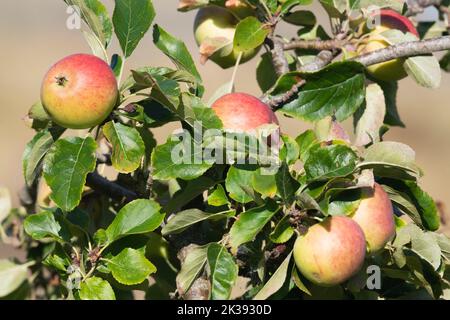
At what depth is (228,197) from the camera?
3.07 feet

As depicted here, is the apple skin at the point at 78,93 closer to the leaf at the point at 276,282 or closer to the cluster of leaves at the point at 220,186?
the cluster of leaves at the point at 220,186

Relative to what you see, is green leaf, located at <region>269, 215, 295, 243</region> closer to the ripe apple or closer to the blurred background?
the ripe apple

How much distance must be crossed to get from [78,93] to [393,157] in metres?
0.40

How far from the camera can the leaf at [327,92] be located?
966 mm

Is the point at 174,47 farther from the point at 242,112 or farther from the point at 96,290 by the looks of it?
the point at 96,290

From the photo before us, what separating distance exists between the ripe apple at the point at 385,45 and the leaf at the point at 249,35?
17cm

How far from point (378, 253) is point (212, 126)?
0.28 metres

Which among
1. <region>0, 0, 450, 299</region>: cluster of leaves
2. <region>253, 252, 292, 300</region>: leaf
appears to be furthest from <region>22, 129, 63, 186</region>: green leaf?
<region>253, 252, 292, 300</region>: leaf

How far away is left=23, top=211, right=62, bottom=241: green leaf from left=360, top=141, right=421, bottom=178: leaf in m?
0.41

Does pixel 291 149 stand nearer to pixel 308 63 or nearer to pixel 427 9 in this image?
pixel 308 63

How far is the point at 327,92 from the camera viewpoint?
984 mm

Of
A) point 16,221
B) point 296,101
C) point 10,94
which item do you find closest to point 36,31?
point 10,94

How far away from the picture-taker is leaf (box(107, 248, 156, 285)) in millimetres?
902

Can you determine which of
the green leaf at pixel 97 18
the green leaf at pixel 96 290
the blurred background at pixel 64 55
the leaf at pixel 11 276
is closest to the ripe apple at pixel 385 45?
the green leaf at pixel 97 18
